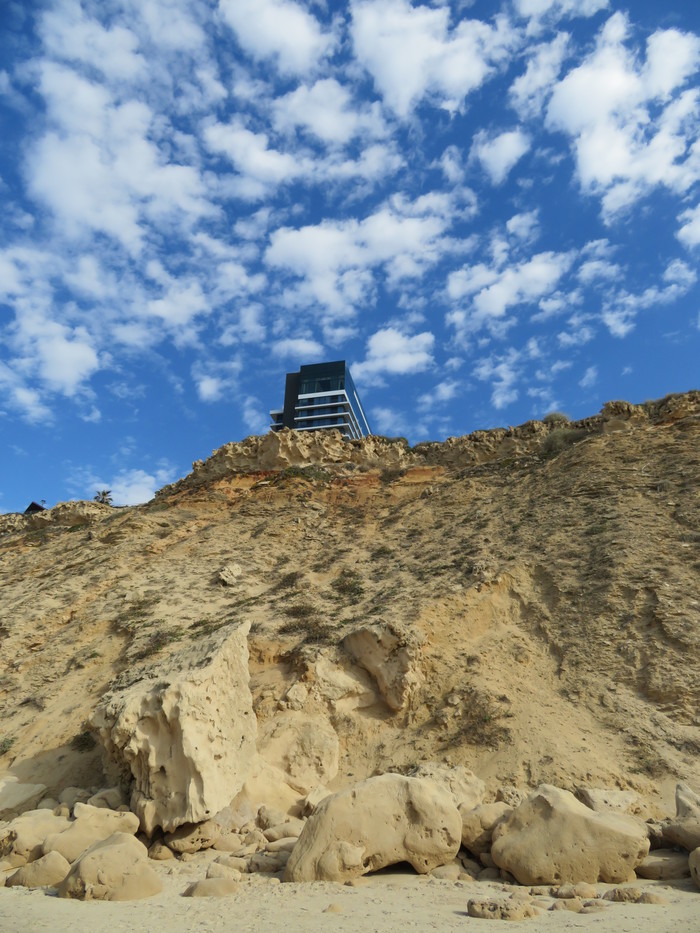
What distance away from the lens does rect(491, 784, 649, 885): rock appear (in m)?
6.05

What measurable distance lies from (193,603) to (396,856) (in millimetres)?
9772

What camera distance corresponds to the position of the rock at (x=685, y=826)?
21.0 feet

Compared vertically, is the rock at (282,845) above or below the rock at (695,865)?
above

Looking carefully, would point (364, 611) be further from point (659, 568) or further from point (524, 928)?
point (524, 928)

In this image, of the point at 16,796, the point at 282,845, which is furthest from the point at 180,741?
the point at 16,796

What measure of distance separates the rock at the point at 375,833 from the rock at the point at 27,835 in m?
3.43

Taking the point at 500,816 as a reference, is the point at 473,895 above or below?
below

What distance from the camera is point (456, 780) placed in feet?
28.7

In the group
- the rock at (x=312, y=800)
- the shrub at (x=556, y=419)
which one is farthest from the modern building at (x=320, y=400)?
the rock at (x=312, y=800)

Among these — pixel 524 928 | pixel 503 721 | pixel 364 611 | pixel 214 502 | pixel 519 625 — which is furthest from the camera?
pixel 214 502

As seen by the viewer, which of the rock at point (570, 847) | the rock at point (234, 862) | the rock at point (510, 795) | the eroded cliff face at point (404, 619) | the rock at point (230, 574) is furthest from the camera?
the rock at point (230, 574)

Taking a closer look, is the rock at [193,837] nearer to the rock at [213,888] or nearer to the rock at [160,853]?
the rock at [160,853]

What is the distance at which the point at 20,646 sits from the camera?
1440cm

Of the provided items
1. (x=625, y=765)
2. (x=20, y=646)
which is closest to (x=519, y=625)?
(x=625, y=765)
